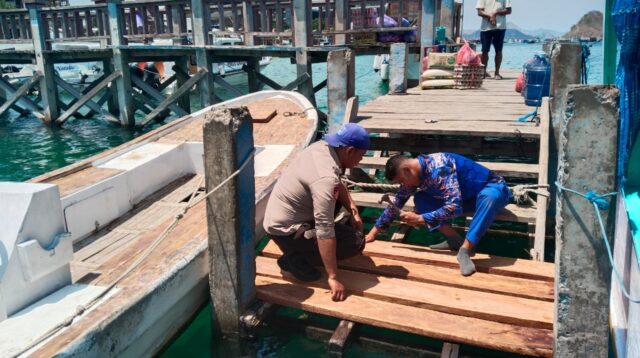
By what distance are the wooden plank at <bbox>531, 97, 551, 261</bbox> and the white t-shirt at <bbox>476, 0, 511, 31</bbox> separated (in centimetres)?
496

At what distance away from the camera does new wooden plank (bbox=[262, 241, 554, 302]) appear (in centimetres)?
378

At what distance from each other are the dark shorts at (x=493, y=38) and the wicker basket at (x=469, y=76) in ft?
3.24

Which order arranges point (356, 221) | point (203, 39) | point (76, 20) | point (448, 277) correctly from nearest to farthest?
point (448, 277)
point (356, 221)
point (203, 39)
point (76, 20)

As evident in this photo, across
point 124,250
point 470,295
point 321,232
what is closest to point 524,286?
point 470,295

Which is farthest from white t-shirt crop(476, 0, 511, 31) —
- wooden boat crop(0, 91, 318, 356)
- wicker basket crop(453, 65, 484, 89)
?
wooden boat crop(0, 91, 318, 356)

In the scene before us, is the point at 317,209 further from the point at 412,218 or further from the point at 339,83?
the point at 339,83

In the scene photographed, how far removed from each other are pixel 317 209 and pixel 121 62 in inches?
479

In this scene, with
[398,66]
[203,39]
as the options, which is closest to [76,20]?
[203,39]

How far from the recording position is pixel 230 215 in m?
3.65

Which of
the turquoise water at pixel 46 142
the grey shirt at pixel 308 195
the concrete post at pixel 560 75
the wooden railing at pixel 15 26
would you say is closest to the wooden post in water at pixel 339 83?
the concrete post at pixel 560 75

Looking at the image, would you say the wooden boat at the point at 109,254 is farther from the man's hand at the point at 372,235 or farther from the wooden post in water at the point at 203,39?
the wooden post in water at the point at 203,39

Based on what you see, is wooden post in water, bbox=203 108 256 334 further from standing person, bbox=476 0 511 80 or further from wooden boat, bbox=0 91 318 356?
standing person, bbox=476 0 511 80

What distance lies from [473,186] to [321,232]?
1428 millimetres

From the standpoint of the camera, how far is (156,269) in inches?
149
